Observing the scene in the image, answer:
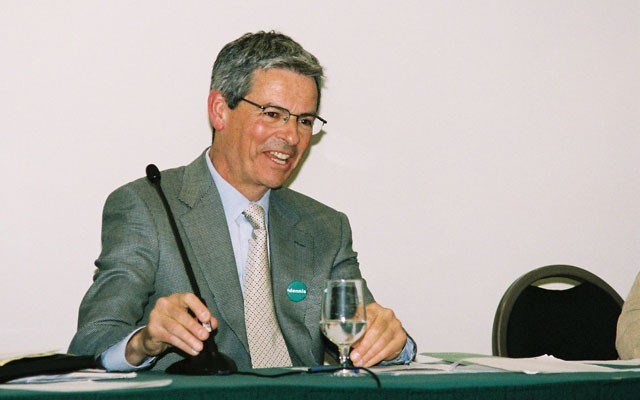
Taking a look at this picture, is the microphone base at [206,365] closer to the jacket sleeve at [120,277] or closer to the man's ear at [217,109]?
the jacket sleeve at [120,277]

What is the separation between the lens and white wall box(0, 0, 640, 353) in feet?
8.21

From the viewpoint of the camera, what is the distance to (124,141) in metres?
2.61

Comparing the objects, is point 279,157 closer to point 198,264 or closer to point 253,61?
point 253,61

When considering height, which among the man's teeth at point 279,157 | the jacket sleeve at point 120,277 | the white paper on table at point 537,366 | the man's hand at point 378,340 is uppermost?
the man's teeth at point 279,157

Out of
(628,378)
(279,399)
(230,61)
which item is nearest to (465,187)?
(230,61)

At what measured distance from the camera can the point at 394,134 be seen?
9.73 ft

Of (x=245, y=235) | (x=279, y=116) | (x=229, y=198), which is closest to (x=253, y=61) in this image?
(x=279, y=116)

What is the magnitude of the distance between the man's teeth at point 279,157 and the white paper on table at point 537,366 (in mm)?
887

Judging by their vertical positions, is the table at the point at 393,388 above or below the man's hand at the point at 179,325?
below

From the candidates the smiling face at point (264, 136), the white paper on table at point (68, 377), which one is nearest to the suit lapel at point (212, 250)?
the smiling face at point (264, 136)

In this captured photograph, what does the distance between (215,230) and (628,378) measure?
1178mm

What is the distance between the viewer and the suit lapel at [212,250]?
214 cm

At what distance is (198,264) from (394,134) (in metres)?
1.09

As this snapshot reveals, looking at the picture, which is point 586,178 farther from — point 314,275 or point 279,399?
point 279,399
